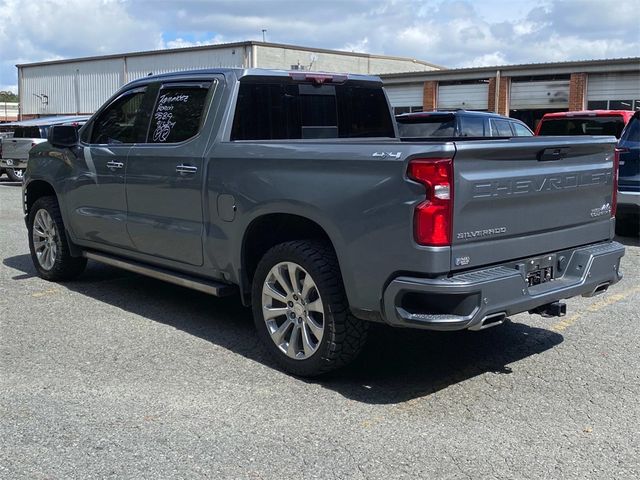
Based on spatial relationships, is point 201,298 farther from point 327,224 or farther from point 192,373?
point 327,224

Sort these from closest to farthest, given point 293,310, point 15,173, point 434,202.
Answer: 1. point 434,202
2. point 293,310
3. point 15,173

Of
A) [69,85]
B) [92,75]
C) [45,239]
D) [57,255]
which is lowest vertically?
[57,255]

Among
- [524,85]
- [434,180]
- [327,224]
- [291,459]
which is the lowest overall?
[291,459]

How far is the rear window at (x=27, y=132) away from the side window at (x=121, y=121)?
13.9 meters

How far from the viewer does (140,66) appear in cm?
4375

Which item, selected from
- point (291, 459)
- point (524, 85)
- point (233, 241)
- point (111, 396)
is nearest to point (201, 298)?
point (233, 241)

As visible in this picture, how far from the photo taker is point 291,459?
3527 millimetres

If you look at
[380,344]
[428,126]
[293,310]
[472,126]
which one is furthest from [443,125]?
[293,310]

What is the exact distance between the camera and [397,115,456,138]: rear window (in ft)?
38.4

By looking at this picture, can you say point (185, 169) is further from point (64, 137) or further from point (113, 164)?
point (64, 137)

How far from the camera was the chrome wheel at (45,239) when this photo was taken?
7.13m

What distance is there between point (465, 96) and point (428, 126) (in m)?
21.5

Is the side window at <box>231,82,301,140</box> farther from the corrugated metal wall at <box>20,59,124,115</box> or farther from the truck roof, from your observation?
the corrugated metal wall at <box>20,59,124,115</box>

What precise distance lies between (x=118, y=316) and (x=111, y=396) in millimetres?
1826
